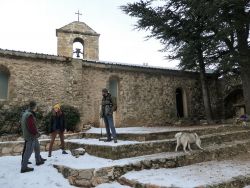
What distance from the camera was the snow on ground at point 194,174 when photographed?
15.2 feet

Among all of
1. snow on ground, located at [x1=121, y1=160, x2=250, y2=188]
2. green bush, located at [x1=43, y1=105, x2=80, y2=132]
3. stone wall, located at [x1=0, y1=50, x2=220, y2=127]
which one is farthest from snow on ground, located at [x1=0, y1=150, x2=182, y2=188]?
stone wall, located at [x1=0, y1=50, x2=220, y2=127]

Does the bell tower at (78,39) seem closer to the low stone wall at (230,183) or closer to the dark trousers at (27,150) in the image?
the dark trousers at (27,150)

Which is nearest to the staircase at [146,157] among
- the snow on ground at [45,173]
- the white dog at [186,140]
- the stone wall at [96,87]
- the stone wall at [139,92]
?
the snow on ground at [45,173]

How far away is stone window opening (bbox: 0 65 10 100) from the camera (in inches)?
466

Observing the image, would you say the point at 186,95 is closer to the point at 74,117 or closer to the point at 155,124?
the point at 155,124

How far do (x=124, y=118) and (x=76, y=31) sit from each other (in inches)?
294

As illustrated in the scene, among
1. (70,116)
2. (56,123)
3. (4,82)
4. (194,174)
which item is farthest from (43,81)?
(194,174)

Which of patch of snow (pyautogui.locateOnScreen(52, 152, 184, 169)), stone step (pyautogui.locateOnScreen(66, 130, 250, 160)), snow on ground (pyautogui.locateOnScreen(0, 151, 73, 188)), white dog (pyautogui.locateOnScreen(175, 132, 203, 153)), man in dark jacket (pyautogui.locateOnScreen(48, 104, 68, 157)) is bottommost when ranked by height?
snow on ground (pyautogui.locateOnScreen(0, 151, 73, 188))

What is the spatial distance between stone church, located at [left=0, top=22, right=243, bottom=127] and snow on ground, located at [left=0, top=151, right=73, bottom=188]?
18.3 feet

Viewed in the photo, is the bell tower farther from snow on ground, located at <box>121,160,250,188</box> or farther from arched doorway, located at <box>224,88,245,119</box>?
snow on ground, located at <box>121,160,250,188</box>

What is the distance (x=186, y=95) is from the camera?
1711 centimetres

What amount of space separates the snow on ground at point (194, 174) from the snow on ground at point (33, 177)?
165cm

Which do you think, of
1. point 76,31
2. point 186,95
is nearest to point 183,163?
point 186,95

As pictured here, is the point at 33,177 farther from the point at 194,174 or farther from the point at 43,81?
the point at 43,81
